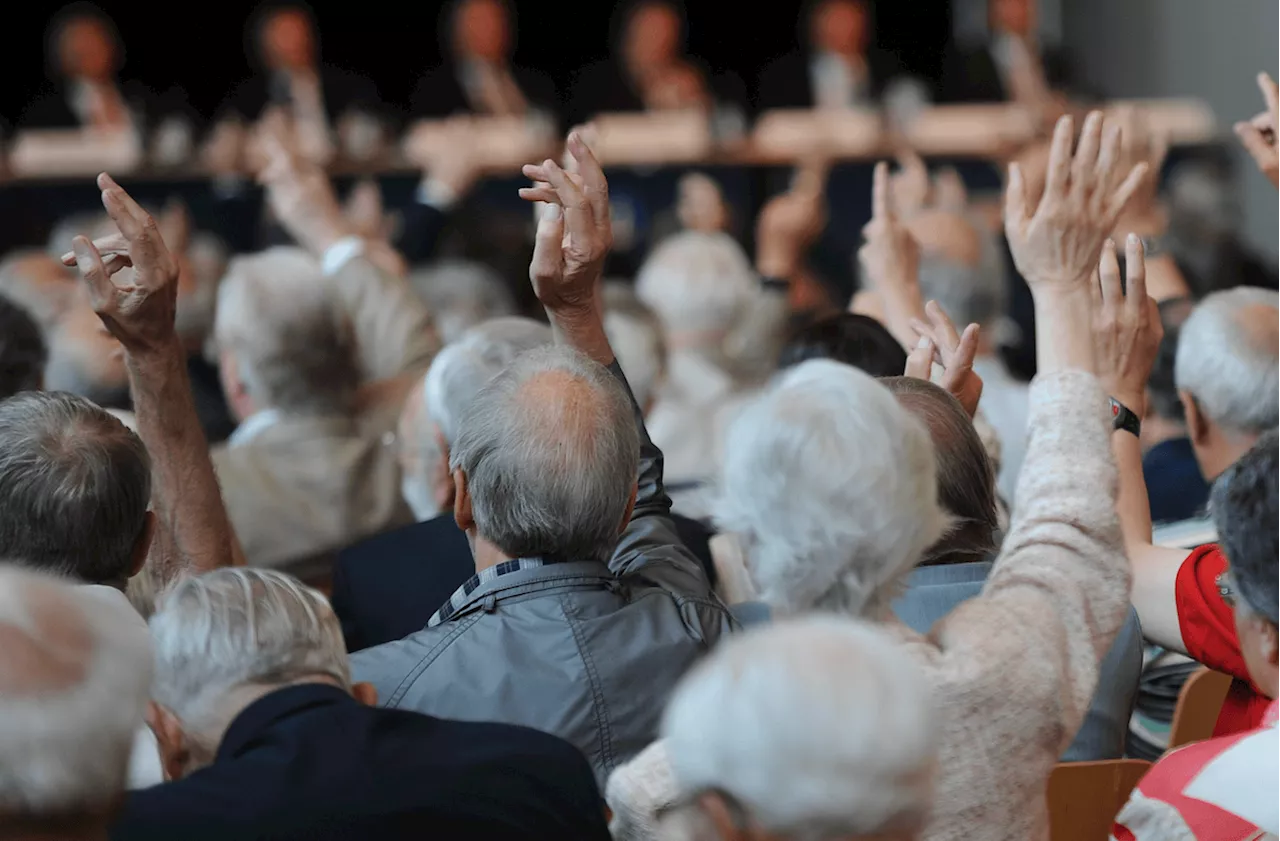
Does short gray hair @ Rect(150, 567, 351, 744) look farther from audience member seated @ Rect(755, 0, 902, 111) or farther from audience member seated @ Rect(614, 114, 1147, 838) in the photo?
audience member seated @ Rect(755, 0, 902, 111)

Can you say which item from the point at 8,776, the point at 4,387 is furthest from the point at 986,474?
A: the point at 4,387

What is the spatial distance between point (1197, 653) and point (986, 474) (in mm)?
344

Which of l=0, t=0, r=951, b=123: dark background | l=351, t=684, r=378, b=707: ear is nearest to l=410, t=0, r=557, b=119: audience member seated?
l=0, t=0, r=951, b=123: dark background

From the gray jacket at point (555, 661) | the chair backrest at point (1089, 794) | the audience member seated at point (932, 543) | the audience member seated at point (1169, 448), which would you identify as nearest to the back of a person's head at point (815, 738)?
the audience member seated at point (932, 543)

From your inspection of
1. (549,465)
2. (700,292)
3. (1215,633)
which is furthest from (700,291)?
(549,465)

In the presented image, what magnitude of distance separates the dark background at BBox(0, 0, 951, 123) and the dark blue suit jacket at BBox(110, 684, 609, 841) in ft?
32.8

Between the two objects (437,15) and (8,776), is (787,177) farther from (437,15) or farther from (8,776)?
(8,776)

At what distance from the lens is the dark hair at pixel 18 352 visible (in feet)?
8.73

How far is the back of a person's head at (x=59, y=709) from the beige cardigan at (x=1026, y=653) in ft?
1.43

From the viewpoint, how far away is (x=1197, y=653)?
73.0 inches

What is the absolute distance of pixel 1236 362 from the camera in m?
2.35

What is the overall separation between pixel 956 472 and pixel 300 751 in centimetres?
82

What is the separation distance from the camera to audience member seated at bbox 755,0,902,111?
370 inches

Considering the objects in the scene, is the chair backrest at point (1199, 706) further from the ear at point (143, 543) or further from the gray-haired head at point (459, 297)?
the gray-haired head at point (459, 297)
